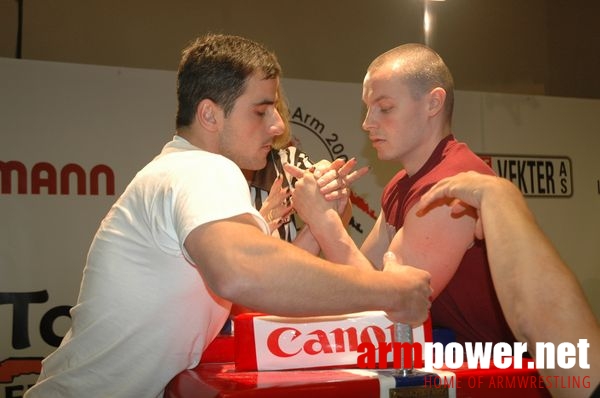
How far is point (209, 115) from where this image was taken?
56.1 inches

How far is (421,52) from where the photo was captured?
1.91m

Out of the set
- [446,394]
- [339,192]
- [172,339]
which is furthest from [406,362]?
[339,192]

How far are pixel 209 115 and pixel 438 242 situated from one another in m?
0.57

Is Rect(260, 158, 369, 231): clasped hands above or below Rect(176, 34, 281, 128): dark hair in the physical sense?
below

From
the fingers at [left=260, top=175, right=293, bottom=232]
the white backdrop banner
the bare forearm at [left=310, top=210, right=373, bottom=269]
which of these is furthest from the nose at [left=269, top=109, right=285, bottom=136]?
the white backdrop banner

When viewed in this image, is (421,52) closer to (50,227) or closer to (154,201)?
(154,201)

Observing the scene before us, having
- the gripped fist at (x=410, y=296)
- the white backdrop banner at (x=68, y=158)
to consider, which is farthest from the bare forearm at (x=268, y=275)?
the white backdrop banner at (x=68, y=158)

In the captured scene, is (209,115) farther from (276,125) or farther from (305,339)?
(305,339)

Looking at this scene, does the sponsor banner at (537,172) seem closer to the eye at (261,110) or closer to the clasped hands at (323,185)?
the clasped hands at (323,185)

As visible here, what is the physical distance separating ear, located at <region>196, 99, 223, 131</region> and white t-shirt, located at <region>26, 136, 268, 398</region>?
21cm

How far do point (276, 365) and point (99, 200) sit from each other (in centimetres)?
215

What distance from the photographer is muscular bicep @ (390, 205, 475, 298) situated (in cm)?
152

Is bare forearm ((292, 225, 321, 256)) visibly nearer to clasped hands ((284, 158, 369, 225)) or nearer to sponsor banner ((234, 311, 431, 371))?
clasped hands ((284, 158, 369, 225))

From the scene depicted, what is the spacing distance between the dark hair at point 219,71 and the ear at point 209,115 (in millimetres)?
10
